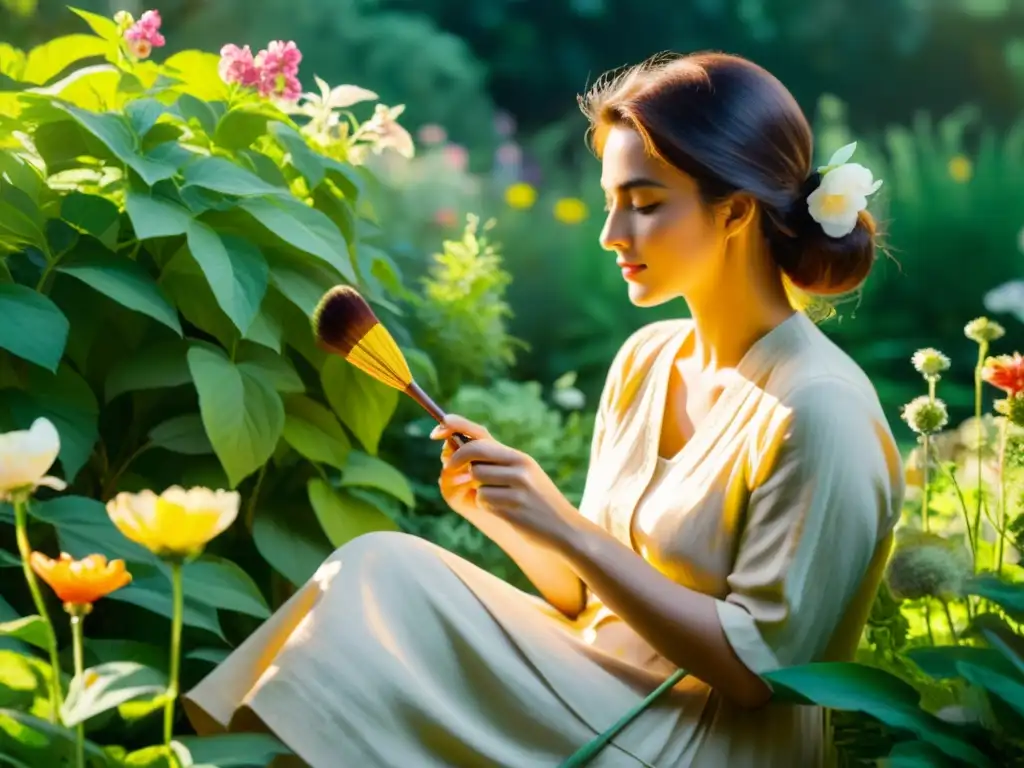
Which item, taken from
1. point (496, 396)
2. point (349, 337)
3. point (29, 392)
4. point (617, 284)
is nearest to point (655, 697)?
point (349, 337)

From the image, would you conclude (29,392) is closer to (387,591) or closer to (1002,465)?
(387,591)

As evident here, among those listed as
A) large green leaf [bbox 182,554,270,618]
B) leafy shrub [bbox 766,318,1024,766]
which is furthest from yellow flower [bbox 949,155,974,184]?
large green leaf [bbox 182,554,270,618]

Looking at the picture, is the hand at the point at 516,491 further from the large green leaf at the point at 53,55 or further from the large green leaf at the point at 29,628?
the large green leaf at the point at 53,55

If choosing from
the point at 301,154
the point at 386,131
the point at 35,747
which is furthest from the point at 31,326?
the point at 386,131

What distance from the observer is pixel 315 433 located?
1812 millimetres

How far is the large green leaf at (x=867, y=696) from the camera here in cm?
117

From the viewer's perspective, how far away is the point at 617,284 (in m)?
3.41

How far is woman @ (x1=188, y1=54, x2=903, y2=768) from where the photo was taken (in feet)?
4.04

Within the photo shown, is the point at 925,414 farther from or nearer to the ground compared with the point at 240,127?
nearer to the ground

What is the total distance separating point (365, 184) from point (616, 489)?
29.2 inches

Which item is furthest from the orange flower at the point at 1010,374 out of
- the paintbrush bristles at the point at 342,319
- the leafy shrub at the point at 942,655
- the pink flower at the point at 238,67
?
the pink flower at the point at 238,67

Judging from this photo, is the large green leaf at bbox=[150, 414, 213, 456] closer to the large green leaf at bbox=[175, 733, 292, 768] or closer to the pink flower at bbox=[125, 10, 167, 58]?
the pink flower at bbox=[125, 10, 167, 58]

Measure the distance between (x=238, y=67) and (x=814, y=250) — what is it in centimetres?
88

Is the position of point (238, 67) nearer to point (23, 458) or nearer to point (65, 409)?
point (65, 409)
